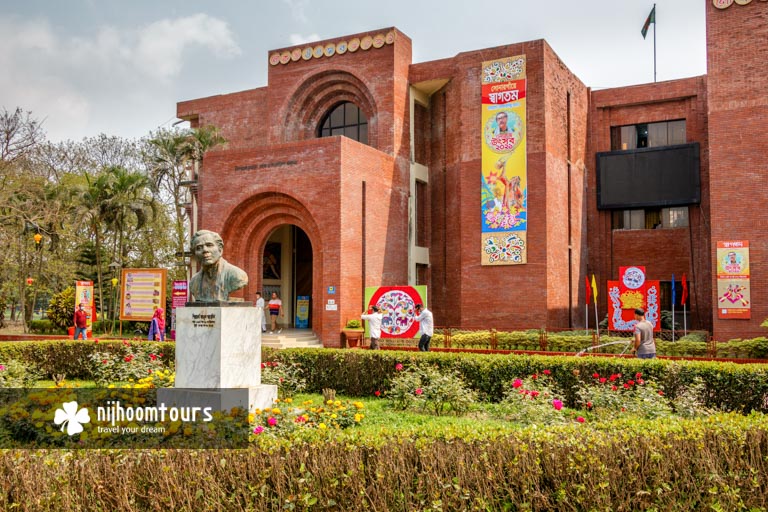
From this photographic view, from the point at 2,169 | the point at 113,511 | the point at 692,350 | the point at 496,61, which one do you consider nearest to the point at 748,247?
the point at 692,350

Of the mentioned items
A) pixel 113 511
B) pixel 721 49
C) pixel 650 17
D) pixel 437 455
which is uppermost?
pixel 650 17

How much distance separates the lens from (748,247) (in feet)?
64.5

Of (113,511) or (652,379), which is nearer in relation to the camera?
(113,511)

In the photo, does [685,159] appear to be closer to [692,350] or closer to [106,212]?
[692,350]

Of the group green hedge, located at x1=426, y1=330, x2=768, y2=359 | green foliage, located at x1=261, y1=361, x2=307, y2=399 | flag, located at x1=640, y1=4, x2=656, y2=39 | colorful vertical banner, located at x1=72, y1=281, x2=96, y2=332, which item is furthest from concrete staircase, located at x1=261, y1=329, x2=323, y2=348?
flag, located at x1=640, y1=4, x2=656, y2=39

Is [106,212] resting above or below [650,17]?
below

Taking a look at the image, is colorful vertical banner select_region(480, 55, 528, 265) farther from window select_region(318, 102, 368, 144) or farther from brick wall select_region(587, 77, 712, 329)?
window select_region(318, 102, 368, 144)

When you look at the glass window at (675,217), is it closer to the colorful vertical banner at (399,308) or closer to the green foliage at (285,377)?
the colorful vertical banner at (399,308)

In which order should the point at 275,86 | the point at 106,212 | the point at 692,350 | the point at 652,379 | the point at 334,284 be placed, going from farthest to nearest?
the point at 106,212 → the point at 275,86 → the point at 334,284 → the point at 692,350 → the point at 652,379

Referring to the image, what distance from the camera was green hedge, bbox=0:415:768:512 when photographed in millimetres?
4852

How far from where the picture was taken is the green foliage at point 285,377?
11656mm

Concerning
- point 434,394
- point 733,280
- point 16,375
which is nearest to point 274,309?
point 16,375

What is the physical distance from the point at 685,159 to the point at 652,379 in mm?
16352

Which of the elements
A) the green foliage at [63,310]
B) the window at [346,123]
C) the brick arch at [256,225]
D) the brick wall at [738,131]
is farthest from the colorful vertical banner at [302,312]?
the brick wall at [738,131]
